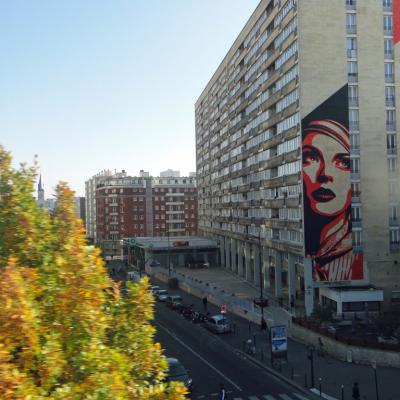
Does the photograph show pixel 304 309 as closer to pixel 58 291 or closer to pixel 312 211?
pixel 312 211

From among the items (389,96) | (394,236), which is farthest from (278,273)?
(389,96)

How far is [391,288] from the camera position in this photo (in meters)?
53.3

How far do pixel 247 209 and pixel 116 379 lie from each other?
71.5 metres

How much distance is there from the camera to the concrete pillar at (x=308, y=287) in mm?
51716

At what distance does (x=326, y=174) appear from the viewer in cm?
5275

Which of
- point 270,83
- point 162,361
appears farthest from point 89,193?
point 162,361

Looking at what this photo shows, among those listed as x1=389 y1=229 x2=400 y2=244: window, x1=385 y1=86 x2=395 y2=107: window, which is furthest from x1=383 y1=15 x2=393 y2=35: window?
x1=389 y1=229 x2=400 y2=244: window

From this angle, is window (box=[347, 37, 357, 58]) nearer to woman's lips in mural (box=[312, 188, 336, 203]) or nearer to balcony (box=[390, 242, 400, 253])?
woman's lips in mural (box=[312, 188, 336, 203])

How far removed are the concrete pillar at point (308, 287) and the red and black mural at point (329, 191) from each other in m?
0.52

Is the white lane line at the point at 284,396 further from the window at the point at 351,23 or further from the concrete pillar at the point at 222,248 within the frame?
the concrete pillar at the point at 222,248

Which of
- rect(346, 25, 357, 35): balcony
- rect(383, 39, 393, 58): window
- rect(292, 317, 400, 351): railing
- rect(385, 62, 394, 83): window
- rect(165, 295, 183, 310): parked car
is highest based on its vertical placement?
rect(346, 25, 357, 35): balcony

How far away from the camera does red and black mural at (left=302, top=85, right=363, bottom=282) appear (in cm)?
5275

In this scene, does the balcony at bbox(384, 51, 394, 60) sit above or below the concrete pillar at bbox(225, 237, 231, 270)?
above

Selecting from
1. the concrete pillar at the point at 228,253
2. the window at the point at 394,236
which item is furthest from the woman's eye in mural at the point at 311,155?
the concrete pillar at the point at 228,253
